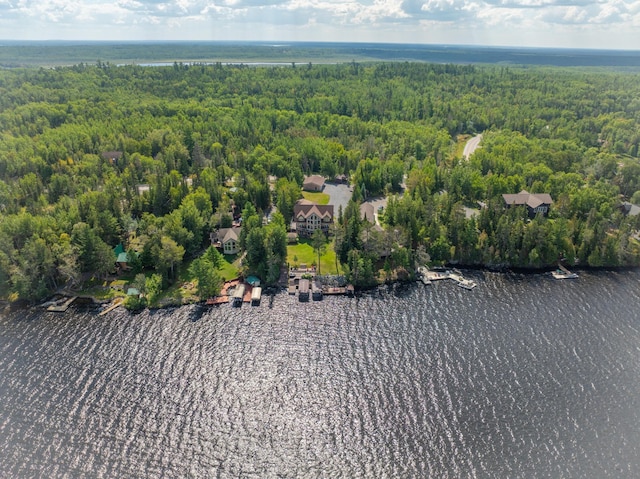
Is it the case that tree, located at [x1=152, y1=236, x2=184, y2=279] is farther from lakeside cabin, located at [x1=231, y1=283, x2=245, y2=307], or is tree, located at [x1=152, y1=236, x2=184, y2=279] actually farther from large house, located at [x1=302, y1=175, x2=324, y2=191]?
large house, located at [x1=302, y1=175, x2=324, y2=191]

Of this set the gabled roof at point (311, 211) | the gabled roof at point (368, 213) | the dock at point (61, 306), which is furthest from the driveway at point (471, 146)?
the dock at point (61, 306)

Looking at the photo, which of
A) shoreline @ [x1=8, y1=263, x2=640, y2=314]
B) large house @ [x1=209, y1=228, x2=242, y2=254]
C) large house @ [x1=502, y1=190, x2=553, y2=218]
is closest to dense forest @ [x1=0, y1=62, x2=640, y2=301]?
shoreline @ [x1=8, y1=263, x2=640, y2=314]

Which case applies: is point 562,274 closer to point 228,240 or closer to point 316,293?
point 316,293

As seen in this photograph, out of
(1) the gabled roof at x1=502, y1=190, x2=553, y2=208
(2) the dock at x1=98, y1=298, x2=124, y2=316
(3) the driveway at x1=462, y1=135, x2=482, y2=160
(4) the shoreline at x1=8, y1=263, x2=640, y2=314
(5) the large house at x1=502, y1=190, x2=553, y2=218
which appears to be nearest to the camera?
(2) the dock at x1=98, y1=298, x2=124, y2=316

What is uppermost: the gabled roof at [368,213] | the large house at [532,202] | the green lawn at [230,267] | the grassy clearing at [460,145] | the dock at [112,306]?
the large house at [532,202]

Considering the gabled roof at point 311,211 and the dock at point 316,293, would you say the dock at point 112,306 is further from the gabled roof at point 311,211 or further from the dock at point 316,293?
the gabled roof at point 311,211
